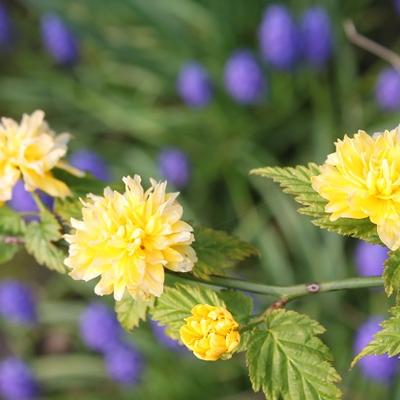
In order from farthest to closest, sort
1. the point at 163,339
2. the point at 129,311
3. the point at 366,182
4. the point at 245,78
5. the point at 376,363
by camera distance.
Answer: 1. the point at 245,78
2. the point at 163,339
3. the point at 376,363
4. the point at 129,311
5. the point at 366,182

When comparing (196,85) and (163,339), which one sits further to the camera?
(196,85)

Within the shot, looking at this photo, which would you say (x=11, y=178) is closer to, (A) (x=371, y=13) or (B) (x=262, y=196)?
(B) (x=262, y=196)

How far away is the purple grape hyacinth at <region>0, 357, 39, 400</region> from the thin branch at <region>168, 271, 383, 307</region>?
1.40 metres

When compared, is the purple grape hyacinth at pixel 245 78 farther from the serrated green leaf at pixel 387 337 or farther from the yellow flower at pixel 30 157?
the serrated green leaf at pixel 387 337

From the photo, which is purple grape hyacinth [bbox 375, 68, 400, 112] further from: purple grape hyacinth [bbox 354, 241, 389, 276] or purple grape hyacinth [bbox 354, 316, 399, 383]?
purple grape hyacinth [bbox 354, 316, 399, 383]

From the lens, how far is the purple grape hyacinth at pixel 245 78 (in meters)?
1.91

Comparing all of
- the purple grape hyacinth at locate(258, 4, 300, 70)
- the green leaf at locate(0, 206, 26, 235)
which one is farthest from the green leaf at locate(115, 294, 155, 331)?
the purple grape hyacinth at locate(258, 4, 300, 70)

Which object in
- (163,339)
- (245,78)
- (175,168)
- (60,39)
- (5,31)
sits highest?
(5,31)

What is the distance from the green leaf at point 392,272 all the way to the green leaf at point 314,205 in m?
0.02

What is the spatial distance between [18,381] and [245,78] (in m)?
0.95

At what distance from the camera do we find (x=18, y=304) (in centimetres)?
187

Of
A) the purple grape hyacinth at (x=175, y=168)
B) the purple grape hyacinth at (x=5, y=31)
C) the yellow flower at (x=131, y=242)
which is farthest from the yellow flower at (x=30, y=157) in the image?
the purple grape hyacinth at (x=5, y=31)

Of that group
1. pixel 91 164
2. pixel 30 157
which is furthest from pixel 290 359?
pixel 91 164

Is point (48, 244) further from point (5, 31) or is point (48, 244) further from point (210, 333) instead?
point (5, 31)
